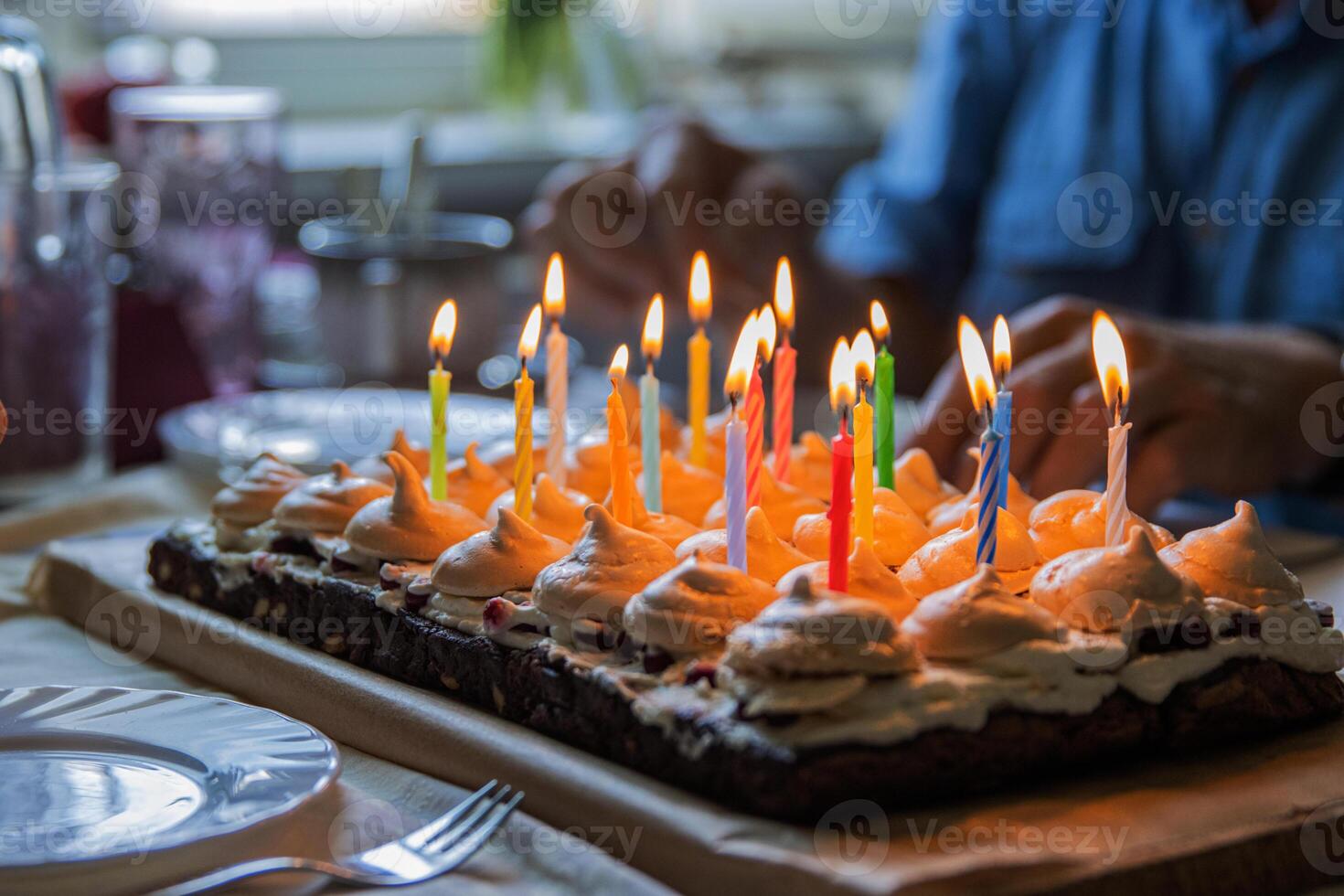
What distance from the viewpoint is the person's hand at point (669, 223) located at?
8.89 feet

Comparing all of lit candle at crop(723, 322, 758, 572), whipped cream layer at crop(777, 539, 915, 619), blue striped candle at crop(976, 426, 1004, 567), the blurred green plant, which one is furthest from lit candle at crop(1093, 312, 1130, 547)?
the blurred green plant

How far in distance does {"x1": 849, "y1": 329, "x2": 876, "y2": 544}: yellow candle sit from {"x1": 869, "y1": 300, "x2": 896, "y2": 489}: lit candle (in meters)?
0.11

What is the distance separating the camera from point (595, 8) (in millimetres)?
4352

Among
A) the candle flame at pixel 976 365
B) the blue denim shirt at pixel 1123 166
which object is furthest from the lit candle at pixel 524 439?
the blue denim shirt at pixel 1123 166

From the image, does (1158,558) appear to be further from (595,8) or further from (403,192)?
(595,8)

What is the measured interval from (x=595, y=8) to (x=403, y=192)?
2.22 meters

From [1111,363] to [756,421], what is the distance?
0.33 meters

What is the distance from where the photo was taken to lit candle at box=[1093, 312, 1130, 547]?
1.19 meters

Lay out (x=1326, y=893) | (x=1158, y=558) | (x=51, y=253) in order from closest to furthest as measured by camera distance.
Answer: (x=1326, y=893) < (x=1158, y=558) < (x=51, y=253)

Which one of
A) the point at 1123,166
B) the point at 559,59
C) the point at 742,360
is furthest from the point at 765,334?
the point at 559,59

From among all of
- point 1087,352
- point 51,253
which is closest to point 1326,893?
point 1087,352

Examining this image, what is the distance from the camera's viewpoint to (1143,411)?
69.7 inches

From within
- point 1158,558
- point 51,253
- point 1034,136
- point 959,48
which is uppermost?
point 959,48

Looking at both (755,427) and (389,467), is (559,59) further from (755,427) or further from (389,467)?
(755,427)
